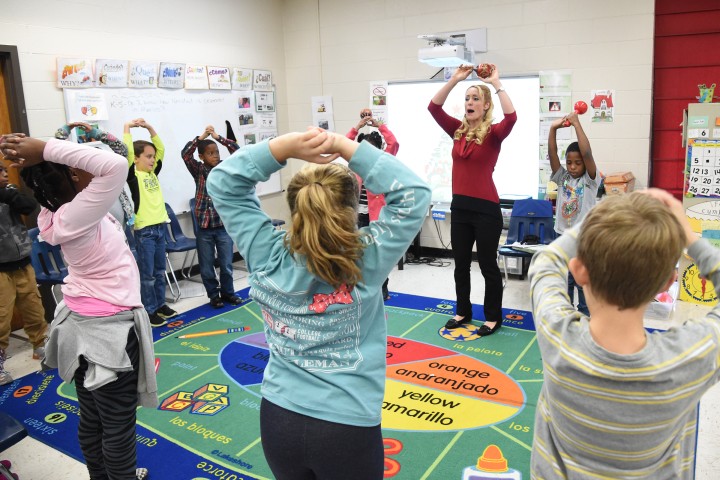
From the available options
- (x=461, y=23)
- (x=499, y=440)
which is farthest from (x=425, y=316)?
(x=461, y=23)

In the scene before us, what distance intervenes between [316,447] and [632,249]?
0.83 m

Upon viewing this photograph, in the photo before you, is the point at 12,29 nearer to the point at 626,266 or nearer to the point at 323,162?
the point at 323,162

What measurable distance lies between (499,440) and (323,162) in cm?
199

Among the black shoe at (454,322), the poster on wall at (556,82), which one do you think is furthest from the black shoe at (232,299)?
the poster on wall at (556,82)

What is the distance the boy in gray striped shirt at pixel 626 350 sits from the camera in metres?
1.03

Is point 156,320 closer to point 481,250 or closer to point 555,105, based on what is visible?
point 481,250

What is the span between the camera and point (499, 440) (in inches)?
111

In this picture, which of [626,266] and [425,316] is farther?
[425,316]

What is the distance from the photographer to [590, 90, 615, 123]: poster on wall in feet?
17.1

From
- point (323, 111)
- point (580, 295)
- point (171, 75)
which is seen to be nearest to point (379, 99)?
point (323, 111)

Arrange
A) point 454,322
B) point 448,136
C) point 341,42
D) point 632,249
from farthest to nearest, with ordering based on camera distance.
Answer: point 341,42
point 448,136
point 454,322
point 632,249

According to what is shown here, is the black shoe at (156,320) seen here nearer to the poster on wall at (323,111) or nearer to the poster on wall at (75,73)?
the poster on wall at (75,73)

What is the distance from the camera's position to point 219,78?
6051 millimetres

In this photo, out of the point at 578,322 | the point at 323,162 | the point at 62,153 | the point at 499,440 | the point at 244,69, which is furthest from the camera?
the point at 244,69
